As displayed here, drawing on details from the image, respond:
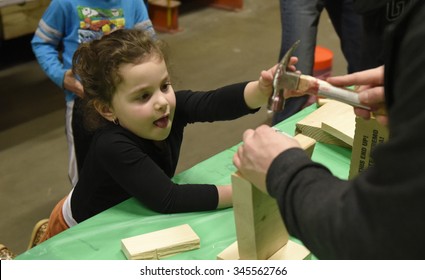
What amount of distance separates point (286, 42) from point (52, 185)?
1.20 metres

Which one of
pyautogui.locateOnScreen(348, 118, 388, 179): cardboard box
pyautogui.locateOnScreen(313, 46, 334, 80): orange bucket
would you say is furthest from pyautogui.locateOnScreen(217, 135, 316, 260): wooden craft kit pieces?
pyautogui.locateOnScreen(313, 46, 334, 80): orange bucket

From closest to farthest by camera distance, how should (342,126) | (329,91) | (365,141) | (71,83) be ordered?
(329,91)
(365,141)
(342,126)
(71,83)

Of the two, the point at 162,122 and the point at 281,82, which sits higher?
the point at 281,82

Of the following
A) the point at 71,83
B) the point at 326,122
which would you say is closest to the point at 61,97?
the point at 71,83

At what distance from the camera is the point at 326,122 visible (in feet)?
4.85

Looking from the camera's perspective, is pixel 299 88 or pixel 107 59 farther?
pixel 107 59

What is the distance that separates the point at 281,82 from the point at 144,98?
0.41 meters

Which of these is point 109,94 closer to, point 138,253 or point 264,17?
point 138,253

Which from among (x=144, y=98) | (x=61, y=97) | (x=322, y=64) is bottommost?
(x=61, y=97)

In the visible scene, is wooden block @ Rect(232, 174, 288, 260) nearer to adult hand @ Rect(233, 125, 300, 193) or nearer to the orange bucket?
adult hand @ Rect(233, 125, 300, 193)

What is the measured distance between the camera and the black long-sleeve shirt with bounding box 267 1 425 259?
62 cm

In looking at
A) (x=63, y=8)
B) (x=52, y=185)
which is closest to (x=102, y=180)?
(x=63, y=8)

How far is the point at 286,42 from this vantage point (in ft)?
7.67

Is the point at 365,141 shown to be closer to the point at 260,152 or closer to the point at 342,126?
the point at 342,126
